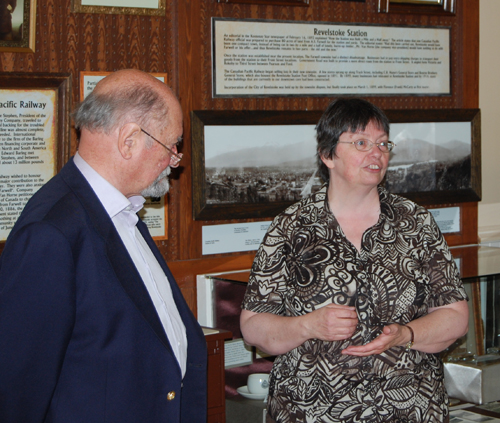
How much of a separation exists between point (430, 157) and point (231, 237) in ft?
4.13

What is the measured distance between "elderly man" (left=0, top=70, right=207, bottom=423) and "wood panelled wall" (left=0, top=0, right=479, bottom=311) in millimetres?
1268

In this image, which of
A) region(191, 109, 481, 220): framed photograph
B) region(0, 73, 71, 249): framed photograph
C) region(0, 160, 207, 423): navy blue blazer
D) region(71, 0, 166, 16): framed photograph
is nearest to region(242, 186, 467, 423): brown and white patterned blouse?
region(0, 160, 207, 423): navy blue blazer

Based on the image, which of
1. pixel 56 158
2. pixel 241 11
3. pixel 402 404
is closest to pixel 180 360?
pixel 402 404

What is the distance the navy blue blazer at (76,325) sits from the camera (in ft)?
4.23

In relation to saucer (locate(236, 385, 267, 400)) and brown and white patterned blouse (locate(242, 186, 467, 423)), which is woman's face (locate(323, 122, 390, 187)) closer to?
brown and white patterned blouse (locate(242, 186, 467, 423))

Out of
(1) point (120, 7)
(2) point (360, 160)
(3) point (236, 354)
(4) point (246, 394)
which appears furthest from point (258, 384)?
(1) point (120, 7)

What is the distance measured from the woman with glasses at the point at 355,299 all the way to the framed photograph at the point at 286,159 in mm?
956

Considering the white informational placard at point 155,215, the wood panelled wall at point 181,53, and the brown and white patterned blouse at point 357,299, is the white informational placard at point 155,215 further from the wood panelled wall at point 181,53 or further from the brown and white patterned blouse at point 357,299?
the brown and white patterned blouse at point 357,299

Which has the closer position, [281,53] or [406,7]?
[281,53]

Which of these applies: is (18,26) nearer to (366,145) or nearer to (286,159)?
(286,159)

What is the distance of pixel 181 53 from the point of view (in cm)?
291

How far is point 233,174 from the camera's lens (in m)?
3.05

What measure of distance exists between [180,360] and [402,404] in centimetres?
73

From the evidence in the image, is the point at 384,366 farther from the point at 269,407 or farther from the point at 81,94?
the point at 81,94
